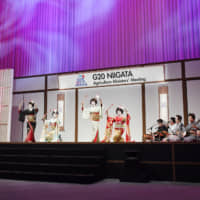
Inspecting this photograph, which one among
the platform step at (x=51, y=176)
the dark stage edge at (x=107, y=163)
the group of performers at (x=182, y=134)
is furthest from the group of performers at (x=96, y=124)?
the platform step at (x=51, y=176)

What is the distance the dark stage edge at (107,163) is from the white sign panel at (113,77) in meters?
2.58

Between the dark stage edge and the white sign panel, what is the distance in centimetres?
258

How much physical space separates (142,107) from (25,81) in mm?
3464

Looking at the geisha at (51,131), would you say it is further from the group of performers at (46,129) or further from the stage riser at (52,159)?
the stage riser at (52,159)

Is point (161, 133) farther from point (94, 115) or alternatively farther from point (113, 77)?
point (113, 77)

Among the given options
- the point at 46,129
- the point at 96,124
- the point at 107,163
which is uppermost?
the point at 96,124

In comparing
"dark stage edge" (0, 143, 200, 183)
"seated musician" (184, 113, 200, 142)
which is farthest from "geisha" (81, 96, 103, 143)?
"seated musician" (184, 113, 200, 142)

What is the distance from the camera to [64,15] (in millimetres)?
7609

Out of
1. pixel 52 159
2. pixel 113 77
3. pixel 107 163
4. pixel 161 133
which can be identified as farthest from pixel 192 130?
pixel 113 77

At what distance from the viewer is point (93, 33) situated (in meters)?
7.24

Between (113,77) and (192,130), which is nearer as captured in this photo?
(192,130)

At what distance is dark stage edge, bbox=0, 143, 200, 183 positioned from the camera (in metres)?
3.98

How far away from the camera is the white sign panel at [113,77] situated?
6439 mm

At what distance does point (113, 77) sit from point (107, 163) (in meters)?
2.88
